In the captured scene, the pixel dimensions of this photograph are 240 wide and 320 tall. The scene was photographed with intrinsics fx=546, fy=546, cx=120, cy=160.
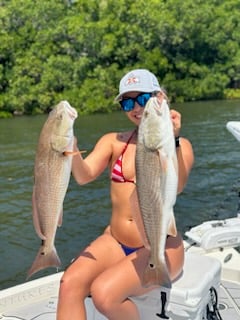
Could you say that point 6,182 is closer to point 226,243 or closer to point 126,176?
point 226,243

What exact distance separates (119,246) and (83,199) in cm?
859

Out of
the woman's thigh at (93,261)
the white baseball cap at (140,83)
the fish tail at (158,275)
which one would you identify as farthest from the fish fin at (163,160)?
the woman's thigh at (93,261)

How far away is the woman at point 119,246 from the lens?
3074 mm

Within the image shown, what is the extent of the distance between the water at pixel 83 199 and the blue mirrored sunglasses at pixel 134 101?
484 cm

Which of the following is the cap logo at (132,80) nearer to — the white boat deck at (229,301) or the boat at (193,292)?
the boat at (193,292)

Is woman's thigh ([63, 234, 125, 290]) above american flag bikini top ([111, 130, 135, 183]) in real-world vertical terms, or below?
below

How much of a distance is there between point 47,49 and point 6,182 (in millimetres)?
25753

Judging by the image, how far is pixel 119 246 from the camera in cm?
340

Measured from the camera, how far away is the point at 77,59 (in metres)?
38.6

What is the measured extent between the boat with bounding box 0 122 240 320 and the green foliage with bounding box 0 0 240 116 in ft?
94.1

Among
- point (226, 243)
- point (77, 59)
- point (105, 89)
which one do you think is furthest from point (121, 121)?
point (226, 243)

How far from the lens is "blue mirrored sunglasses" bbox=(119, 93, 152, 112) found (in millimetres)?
3216

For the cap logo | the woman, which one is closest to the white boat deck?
the woman

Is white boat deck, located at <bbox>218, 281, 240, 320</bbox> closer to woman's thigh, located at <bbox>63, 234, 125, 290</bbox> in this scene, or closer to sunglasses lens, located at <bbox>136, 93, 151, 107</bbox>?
woman's thigh, located at <bbox>63, 234, 125, 290</bbox>
